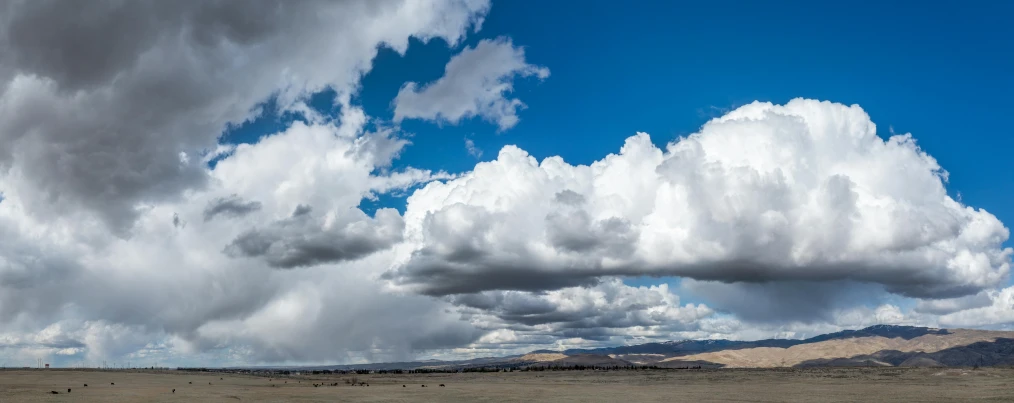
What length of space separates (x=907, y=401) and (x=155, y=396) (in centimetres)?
7699

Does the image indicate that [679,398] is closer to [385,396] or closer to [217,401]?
[385,396]

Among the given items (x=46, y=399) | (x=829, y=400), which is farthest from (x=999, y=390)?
(x=46, y=399)

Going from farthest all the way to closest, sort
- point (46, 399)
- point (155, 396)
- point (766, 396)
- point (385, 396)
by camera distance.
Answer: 1. point (385, 396)
2. point (766, 396)
3. point (155, 396)
4. point (46, 399)

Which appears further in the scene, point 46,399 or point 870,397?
point 870,397

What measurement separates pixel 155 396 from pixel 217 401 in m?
10.3

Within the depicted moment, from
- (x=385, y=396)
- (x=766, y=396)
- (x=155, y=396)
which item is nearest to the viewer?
(x=155, y=396)

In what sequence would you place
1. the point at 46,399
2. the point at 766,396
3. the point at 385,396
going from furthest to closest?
the point at 385,396 < the point at 766,396 < the point at 46,399

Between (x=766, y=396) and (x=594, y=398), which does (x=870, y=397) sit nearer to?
(x=766, y=396)

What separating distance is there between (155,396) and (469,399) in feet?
110

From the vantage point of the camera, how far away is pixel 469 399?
80438mm

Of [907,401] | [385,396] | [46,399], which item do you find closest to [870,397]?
[907,401]

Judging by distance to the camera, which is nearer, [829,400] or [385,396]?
[829,400]

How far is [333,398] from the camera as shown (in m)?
81.1

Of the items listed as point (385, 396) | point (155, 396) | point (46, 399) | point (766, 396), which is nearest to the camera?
point (46, 399)
